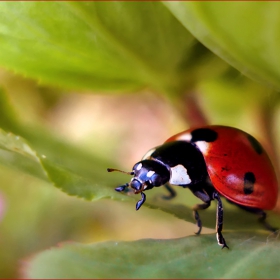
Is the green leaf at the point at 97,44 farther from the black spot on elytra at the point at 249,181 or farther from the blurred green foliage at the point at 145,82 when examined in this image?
the black spot on elytra at the point at 249,181

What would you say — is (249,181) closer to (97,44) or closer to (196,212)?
(196,212)

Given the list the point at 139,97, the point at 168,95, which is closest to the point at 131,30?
the point at 168,95

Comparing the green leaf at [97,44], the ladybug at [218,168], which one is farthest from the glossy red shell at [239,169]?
the green leaf at [97,44]

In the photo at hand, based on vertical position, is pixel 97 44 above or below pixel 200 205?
above

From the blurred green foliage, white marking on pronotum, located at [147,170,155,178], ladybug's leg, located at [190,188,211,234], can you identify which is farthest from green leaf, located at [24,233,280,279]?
white marking on pronotum, located at [147,170,155,178]

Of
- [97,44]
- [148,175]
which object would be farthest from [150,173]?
[97,44]

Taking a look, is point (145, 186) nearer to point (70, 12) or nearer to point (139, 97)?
point (70, 12)

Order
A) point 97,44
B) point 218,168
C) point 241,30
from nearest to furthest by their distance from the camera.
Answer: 1. point 241,30
2. point 97,44
3. point 218,168
